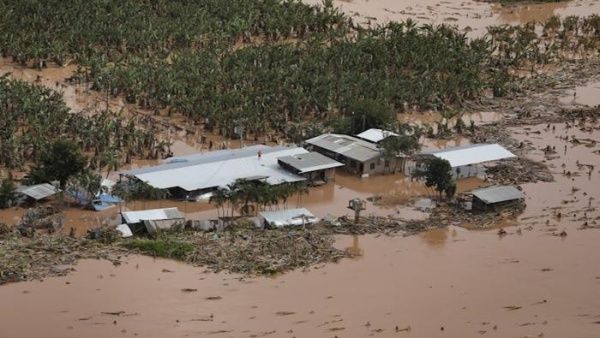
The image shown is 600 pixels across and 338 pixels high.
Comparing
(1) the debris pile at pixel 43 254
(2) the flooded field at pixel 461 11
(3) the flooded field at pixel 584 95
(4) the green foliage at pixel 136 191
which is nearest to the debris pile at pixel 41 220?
(1) the debris pile at pixel 43 254

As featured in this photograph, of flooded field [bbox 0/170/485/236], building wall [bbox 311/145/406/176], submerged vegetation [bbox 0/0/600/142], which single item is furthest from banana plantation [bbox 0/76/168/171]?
building wall [bbox 311/145/406/176]

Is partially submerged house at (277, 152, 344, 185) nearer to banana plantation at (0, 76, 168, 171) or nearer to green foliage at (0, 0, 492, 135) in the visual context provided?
green foliage at (0, 0, 492, 135)

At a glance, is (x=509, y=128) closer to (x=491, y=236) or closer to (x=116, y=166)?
(x=491, y=236)

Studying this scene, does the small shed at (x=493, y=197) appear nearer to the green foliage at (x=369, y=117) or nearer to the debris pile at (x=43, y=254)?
the green foliage at (x=369, y=117)

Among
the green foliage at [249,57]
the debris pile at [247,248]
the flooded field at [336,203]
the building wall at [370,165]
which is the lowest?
the debris pile at [247,248]

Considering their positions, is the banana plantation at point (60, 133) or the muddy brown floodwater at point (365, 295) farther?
the banana plantation at point (60, 133)

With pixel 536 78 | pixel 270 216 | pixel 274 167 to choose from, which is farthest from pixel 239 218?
pixel 536 78
